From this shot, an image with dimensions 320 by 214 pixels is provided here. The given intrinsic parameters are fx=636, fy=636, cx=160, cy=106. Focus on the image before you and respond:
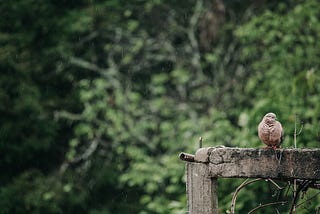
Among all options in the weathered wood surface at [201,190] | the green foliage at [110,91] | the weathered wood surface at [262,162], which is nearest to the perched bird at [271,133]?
the weathered wood surface at [262,162]

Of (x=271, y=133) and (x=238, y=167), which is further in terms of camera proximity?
(x=238, y=167)

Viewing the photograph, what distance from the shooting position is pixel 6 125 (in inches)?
294

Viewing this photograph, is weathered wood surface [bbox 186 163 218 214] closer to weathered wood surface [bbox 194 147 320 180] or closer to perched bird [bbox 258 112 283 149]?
weathered wood surface [bbox 194 147 320 180]

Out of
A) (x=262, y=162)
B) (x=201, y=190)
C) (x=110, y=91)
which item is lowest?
(x=201, y=190)

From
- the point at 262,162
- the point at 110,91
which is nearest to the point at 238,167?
the point at 262,162

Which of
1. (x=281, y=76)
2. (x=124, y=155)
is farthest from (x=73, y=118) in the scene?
(x=281, y=76)

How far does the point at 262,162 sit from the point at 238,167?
0.32ft

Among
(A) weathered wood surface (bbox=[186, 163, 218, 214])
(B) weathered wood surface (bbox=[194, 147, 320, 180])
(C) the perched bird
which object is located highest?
(C) the perched bird

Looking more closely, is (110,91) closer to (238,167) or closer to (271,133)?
(238,167)

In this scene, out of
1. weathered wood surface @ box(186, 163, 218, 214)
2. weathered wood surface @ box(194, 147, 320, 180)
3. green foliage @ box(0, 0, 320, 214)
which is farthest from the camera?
green foliage @ box(0, 0, 320, 214)

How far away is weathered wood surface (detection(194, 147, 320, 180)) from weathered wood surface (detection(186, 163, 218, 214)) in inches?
1.0

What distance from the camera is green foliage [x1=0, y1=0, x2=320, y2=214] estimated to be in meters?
6.84

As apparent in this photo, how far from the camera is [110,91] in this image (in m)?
7.61

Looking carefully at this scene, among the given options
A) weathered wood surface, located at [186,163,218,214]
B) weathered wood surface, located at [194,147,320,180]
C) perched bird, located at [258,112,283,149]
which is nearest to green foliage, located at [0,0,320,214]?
weathered wood surface, located at [186,163,218,214]
